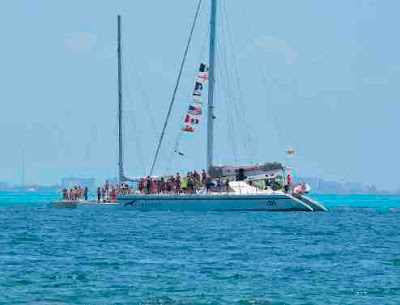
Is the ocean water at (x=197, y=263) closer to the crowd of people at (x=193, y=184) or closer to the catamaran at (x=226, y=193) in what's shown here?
the catamaran at (x=226, y=193)

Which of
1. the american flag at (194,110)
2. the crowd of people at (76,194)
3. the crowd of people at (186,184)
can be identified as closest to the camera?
the crowd of people at (186,184)

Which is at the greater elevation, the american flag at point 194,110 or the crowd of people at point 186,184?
the american flag at point 194,110

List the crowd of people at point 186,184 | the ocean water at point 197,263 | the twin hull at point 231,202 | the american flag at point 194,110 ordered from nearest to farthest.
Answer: the ocean water at point 197,263, the twin hull at point 231,202, the crowd of people at point 186,184, the american flag at point 194,110

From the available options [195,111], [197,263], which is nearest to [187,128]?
[195,111]

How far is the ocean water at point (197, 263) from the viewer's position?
3575cm

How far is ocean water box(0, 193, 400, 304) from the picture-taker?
117ft

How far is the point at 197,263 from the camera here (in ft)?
145

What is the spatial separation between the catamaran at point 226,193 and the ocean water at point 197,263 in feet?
32.2

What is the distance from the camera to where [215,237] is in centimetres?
5831

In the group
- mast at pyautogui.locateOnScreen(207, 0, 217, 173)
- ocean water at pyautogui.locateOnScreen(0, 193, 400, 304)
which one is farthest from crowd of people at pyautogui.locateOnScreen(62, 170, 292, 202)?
ocean water at pyautogui.locateOnScreen(0, 193, 400, 304)

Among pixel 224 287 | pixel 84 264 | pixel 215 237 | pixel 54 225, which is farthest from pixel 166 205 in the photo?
pixel 224 287

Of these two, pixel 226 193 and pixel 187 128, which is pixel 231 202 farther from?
pixel 187 128

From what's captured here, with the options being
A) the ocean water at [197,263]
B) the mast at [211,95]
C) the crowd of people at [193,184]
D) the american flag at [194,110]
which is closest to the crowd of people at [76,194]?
the crowd of people at [193,184]

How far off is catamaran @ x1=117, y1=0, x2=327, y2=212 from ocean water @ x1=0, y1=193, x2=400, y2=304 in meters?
9.81
